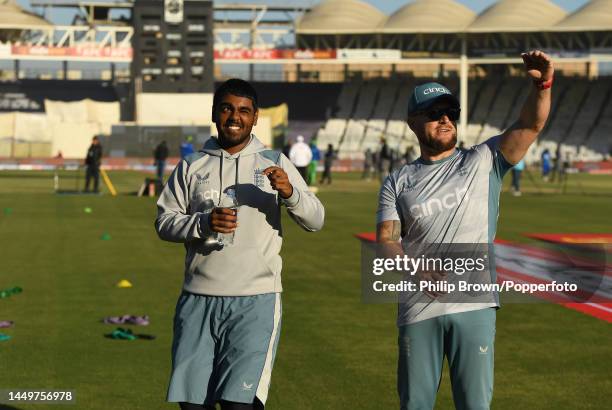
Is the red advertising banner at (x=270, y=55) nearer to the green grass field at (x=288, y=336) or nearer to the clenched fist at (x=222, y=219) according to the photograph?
the green grass field at (x=288, y=336)

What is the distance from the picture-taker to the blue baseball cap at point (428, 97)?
5.50 m

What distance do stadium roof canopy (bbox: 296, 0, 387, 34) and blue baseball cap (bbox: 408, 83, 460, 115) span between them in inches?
3789

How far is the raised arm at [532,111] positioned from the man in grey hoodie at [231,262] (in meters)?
0.92

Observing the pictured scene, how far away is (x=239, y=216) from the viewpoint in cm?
561

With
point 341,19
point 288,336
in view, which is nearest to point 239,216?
point 288,336

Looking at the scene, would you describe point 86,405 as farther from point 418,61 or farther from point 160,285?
point 418,61

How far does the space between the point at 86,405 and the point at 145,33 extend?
57606 mm

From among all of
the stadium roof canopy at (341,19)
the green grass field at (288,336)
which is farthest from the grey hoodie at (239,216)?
the stadium roof canopy at (341,19)

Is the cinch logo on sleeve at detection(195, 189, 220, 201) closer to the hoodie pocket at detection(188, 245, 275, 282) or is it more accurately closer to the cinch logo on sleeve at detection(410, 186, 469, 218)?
the hoodie pocket at detection(188, 245, 275, 282)

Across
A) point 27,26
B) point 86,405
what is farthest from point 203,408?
point 27,26

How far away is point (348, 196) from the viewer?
36.9 m

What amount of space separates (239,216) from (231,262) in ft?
0.69

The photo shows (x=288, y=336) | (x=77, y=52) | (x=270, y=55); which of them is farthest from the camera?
(x=270, y=55)

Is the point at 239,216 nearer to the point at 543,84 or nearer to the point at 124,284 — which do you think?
the point at 543,84
